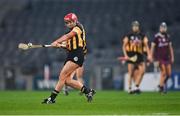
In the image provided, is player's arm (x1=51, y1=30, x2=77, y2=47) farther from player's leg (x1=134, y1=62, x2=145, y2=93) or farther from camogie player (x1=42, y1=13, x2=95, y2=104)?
player's leg (x1=134, y1=62, x2=145, y2=93)

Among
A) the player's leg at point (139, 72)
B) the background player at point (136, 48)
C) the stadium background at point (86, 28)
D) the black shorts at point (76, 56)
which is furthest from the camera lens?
the stadium background at point (86, 28)

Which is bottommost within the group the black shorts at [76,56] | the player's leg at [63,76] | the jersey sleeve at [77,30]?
→ the player's leg at [63,76]

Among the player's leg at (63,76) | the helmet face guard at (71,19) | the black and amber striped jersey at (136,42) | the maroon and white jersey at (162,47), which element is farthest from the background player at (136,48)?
the player's leg at (63,76)

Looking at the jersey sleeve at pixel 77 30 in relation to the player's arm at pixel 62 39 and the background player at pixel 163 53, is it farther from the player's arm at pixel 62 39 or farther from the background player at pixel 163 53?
the background player at pixel 163 53

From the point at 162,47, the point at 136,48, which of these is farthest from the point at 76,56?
the point at 162,47

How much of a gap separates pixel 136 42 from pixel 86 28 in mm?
14940

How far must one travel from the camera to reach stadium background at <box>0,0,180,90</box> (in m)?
31.2

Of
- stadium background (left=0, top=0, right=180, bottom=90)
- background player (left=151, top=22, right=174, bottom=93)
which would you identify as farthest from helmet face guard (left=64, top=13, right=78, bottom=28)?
stadium background (left=0, top=0, right=180, bottom=90)

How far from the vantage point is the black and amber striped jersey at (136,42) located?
22562 millimetres

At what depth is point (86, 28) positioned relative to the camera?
37438 mm

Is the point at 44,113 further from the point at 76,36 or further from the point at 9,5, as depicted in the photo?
the point at 9,5

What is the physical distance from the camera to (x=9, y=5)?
134 ft

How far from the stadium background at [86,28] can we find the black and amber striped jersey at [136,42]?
7.24m

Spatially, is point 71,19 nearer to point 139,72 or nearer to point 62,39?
point 62,39
